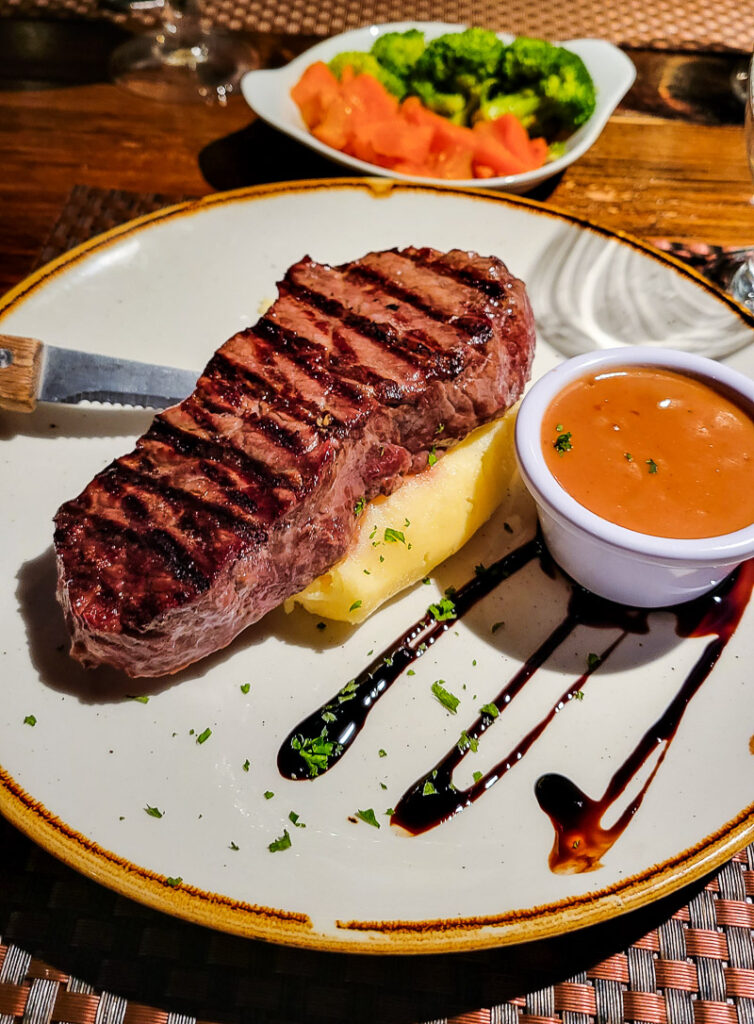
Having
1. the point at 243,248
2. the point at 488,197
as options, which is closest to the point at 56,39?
the point at 243,248

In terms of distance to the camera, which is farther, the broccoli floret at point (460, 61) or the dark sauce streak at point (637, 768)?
the broccoli floret at point (460, 61)

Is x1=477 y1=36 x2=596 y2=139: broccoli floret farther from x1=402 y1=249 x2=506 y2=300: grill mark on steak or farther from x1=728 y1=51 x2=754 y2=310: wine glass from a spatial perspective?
x1=402 y1=249 x2=506 y2=300: grill mark on steak

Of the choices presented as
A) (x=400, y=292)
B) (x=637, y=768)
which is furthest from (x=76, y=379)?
(x=637, y=768)

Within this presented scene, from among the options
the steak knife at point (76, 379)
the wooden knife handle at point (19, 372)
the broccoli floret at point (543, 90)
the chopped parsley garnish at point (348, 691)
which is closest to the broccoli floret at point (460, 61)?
the broccoli floret at point (543, 90)

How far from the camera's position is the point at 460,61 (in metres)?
4.98

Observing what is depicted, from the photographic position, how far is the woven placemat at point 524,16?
6254 mm

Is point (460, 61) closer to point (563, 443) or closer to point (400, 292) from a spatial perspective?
point (400, 292)

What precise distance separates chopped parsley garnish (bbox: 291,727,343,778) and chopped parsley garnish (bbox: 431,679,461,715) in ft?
1.26

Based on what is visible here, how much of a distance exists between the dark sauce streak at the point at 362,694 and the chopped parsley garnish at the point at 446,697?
14 cm

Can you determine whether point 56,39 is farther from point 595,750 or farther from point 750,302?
point 595,750

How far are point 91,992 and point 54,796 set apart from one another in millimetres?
561

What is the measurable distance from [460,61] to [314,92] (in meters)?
Result: 0.93

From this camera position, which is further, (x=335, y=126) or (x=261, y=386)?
(x=335, y=126)

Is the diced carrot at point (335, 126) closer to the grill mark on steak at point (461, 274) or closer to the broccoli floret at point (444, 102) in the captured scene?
the broccoli floret at point (444, 102)
